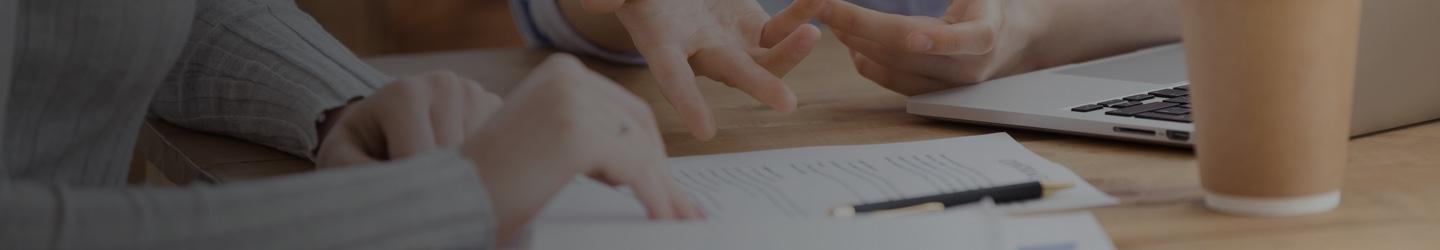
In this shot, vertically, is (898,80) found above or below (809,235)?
below

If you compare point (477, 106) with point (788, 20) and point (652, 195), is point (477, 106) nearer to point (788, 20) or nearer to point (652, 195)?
point (652, 195)

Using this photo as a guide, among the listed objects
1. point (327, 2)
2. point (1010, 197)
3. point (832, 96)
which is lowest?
point (327, 2)

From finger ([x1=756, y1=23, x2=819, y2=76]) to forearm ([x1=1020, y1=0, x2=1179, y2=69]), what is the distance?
242 mm

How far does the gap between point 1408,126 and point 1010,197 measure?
329 mm

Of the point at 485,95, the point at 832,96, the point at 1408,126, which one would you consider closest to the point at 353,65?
the point at 485,95

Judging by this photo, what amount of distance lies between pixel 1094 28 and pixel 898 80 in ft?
0.71

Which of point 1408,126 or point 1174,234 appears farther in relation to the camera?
point 1408,126

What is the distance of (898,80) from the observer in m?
1.06

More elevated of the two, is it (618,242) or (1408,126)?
(618,242)

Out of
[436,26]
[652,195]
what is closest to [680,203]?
[652,195]

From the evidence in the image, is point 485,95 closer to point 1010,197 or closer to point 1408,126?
point 1010,197

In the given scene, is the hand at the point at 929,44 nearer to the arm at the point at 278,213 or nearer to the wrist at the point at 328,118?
the wrist at the point at 328,118

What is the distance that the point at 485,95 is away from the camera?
2.57ft

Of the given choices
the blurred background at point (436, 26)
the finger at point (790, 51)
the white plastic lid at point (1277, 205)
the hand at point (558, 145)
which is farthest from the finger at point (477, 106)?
the blurred background at point (436, 26)
